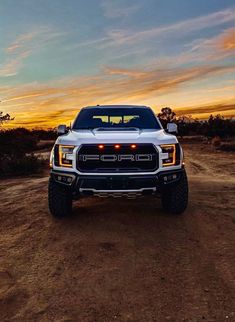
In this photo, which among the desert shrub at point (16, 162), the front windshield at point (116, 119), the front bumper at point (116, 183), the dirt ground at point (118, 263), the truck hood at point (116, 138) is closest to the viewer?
the dirt ground at point (118, 263)

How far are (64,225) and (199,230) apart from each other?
6.85 feet

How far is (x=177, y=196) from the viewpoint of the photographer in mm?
5992

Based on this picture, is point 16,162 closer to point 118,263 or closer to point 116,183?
point 116,183

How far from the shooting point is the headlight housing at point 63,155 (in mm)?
5547

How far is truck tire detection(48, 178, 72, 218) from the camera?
593cm

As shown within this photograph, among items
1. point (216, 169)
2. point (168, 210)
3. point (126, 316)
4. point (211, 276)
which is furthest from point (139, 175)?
point (216, 169)

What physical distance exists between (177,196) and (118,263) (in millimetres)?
1987

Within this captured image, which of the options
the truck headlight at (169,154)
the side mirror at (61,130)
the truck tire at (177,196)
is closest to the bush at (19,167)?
the side mirror at (61,130)

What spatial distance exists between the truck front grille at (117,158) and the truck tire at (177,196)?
668 mm

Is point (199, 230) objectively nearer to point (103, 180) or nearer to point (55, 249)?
point (103, 180)

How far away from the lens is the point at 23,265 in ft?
14.7

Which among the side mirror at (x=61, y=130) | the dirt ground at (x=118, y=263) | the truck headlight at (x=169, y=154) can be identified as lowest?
the dirt ground at (x=118, y=263)

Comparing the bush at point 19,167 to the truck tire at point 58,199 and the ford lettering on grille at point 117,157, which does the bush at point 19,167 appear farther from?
the ford lettering on grille at point 117,157

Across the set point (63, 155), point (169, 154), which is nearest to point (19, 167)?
point (63, 155)
